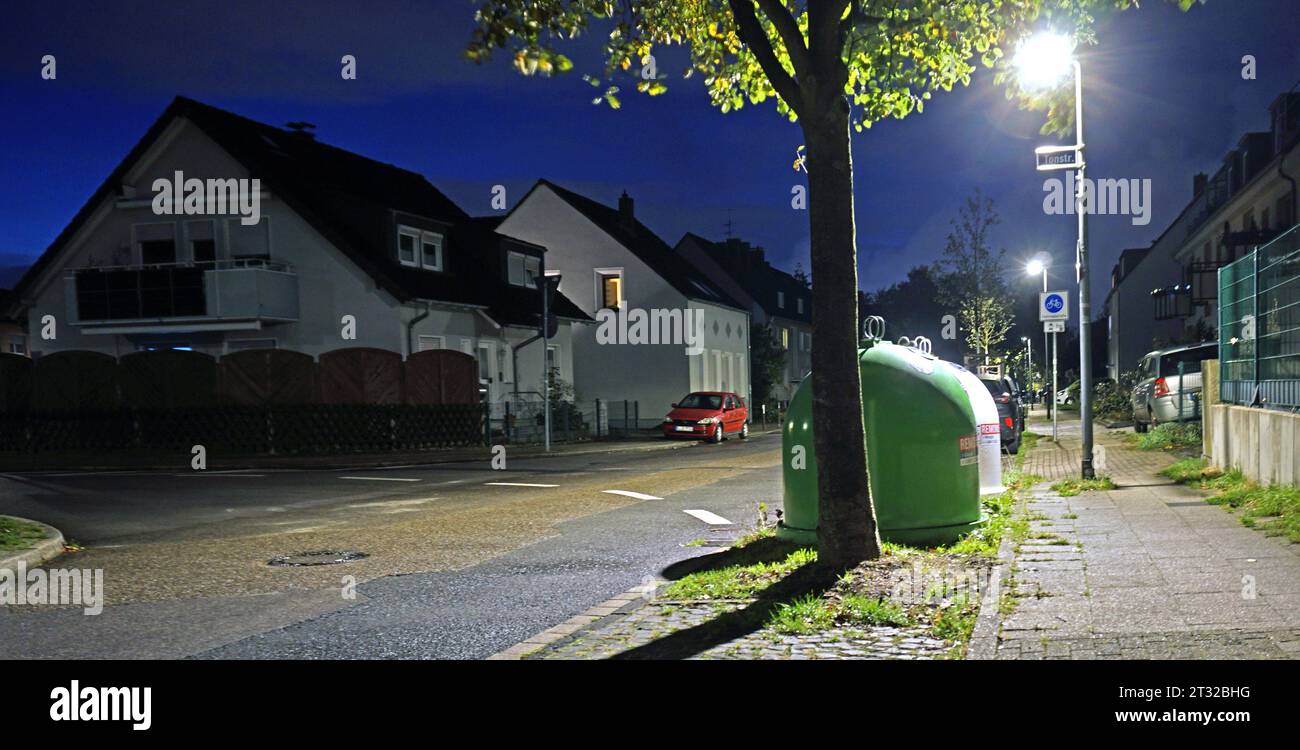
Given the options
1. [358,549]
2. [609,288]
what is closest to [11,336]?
[609,288]

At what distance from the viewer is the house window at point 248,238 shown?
30.4 metres

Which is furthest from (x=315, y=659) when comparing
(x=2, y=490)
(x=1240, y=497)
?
(x=2, y=490)

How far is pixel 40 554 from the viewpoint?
31.3ft

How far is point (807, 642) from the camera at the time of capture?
542 cm

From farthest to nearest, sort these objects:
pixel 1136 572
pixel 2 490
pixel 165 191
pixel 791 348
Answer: pixel 791 348
pixel 165 191
pixel 2 490
pixel 1136 572

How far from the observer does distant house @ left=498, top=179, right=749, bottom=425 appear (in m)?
44.5

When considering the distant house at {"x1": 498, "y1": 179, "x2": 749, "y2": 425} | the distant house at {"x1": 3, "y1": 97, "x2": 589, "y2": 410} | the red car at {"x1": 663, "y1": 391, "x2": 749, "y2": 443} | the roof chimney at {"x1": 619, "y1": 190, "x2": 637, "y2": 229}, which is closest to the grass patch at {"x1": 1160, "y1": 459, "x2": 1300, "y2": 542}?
the red car at {"x1": 663, "y1": 391, "x2": 749, "y2": 443}

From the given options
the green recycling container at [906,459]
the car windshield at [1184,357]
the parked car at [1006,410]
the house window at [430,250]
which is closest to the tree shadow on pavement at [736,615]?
the green recycling container at [906,459]

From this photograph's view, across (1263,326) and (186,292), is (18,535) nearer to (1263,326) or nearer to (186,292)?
(1263,326)

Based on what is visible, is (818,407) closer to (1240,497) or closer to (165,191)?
(1240,497)

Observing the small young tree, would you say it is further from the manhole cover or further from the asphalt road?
the manhole cover

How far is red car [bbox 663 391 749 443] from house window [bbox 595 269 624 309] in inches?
466

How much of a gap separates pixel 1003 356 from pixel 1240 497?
44.6m
